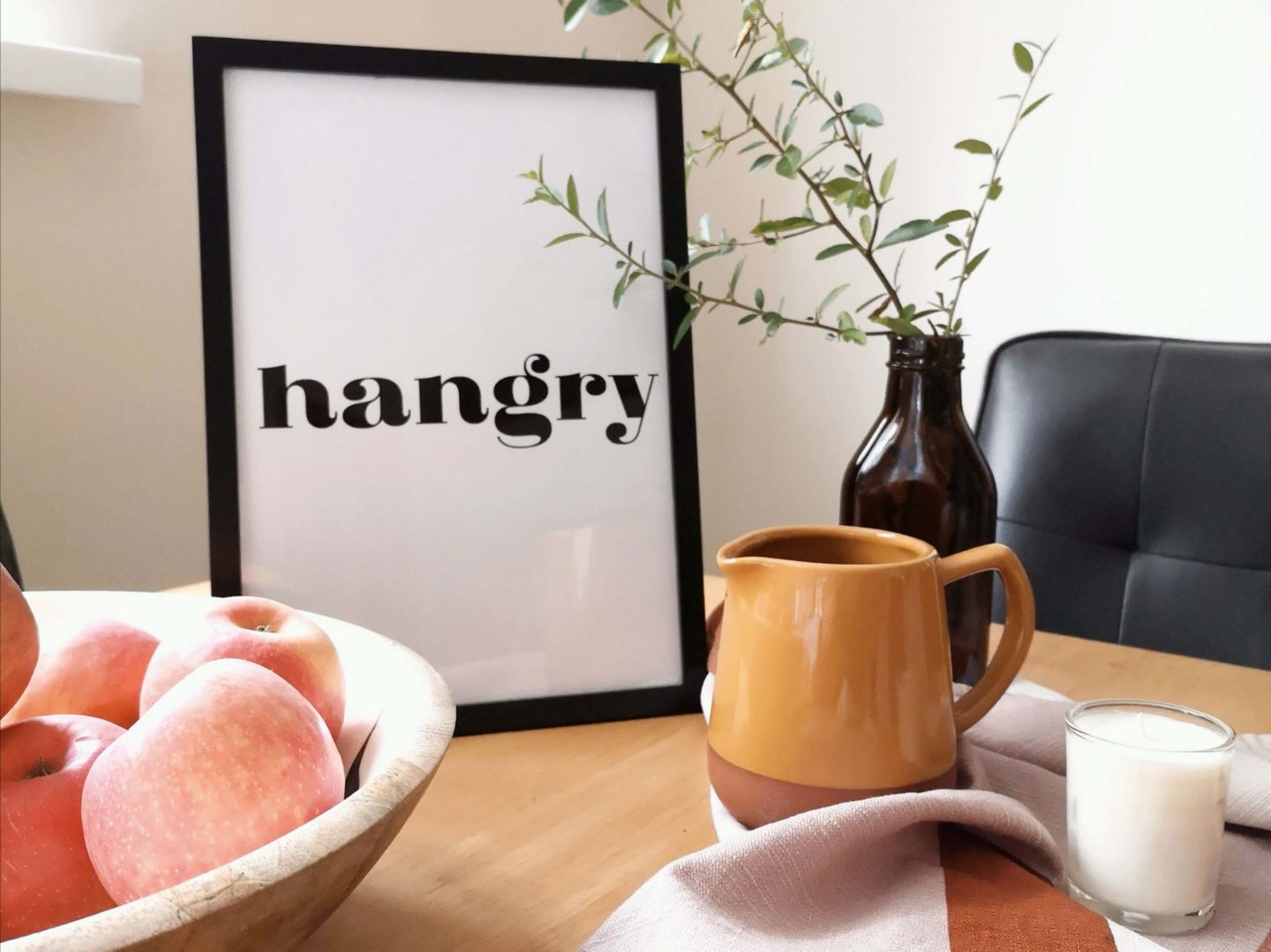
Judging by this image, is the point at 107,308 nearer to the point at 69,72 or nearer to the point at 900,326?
the point at 69,72

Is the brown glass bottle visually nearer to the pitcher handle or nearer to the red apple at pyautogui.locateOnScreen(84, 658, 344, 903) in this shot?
the pitcher handle

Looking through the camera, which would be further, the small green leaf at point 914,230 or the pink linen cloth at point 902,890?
the small green leaf at point 914,230

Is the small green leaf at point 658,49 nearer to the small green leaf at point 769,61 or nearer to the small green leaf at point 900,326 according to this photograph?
the small green leaf at point 769,61

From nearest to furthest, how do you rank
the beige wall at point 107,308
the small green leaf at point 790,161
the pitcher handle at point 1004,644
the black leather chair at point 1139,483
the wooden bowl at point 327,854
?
the wooden bowl at point 327,854 → the pitcher handle at point 1004,644 → the small green leaf at point 790,161 → the black leather chair at point 1139,483 → the beige wall at point 107,308

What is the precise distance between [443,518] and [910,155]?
1218 millimetres

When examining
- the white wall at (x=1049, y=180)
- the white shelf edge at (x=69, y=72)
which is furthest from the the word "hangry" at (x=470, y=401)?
the white wall at (x=1049, y=180)

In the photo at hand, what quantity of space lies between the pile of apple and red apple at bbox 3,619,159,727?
55 millimetres

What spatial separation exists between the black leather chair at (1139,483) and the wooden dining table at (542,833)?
403 millimetres

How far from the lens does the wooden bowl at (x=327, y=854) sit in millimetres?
285

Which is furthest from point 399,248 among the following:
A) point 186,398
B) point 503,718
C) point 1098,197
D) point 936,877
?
point 1098,197

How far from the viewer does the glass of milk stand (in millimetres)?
434

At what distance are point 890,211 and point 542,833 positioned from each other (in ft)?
4.46

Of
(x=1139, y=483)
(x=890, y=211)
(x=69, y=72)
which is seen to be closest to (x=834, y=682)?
(x=1139, y=483)

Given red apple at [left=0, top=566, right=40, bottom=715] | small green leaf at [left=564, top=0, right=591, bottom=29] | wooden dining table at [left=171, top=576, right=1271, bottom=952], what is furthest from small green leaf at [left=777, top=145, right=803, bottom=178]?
red apple at [left=0, top=566, right=40, bottom=715]
